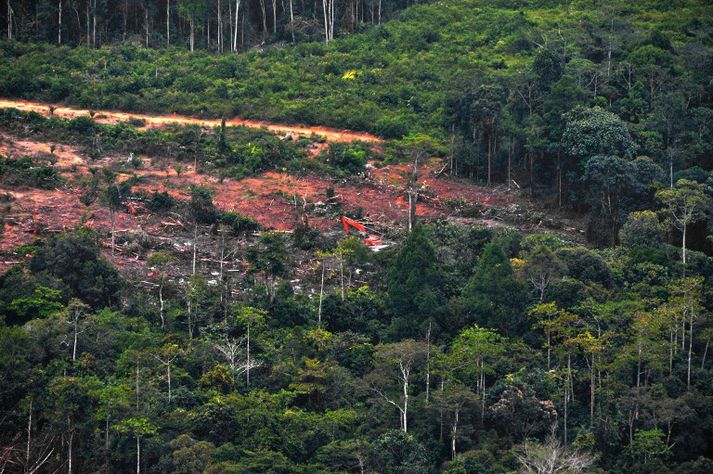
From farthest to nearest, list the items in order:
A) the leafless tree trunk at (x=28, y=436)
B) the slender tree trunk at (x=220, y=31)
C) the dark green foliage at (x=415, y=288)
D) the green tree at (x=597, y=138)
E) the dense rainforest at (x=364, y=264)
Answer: the slender tree trunk at (x=220, y=31) < the green tree at (x=597, y=138) < the dark green foliage at (x=415, y=288) < the dense rainforest at (x=364, y=264) < the leafless tree trunk at (x=28, y=436)

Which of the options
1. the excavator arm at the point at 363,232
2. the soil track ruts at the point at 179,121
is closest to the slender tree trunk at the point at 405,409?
the excavator arm at the point at 363,232

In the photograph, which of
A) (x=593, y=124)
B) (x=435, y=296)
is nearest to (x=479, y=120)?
(x=593, y=124)

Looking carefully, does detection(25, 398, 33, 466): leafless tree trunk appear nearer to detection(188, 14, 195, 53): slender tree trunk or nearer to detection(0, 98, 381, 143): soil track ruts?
detection(0, 98, 381, 143): soil track ruts

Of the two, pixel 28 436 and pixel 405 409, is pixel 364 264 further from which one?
pixel 28 436

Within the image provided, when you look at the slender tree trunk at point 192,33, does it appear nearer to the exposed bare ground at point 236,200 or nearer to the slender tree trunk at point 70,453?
the exposed bare ground at point 236,200

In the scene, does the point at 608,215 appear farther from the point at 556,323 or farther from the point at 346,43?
the point at 346,43

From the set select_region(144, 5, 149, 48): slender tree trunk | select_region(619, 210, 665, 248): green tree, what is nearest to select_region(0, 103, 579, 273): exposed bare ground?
select_region(619, 210, 665, 248): green tree
